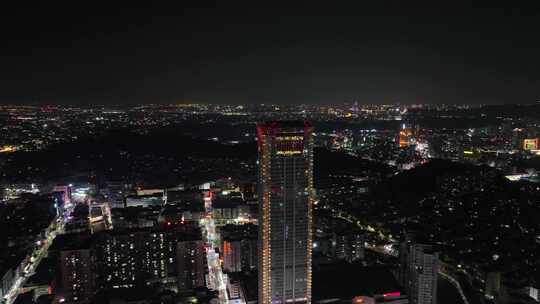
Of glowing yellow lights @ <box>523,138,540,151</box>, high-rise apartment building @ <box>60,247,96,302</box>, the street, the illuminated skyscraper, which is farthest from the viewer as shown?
glowing yellow lights @ <box>523,138,540,151</box>

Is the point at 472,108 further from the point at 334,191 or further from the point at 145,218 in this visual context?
the point at 145,218

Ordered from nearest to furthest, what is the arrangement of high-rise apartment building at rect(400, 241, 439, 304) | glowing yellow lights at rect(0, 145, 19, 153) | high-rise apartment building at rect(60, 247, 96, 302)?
high-rise apartment building at rect(400, 241, 439, 304) → high-rise apartment building at rect(60, 247, 96, 302) → glowing yellow lights at rect(0, 145, 19, 153)

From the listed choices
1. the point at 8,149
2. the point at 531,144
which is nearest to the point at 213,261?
the point at 8,149

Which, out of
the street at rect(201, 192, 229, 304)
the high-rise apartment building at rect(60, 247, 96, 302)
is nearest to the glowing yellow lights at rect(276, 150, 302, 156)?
the street at rect(201, 192, 229, 304)

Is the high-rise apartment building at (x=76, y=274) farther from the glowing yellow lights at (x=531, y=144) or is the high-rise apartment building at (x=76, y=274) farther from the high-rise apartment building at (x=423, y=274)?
the glowing yellow lights at (x=531, y=144)

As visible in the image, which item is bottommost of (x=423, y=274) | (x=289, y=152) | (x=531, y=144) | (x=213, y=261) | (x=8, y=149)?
(x=213, y=261)

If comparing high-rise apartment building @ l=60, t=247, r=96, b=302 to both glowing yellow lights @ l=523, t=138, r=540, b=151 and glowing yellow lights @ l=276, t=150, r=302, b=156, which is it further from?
glowing yellow lights @ l=523, t=138, r=540, b=151

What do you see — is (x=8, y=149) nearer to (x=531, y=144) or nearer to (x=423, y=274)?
(x=423, y=274)

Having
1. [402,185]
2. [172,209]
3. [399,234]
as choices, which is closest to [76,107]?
[172,209]

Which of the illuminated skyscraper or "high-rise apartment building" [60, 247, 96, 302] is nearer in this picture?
the illuminated skyscraper
